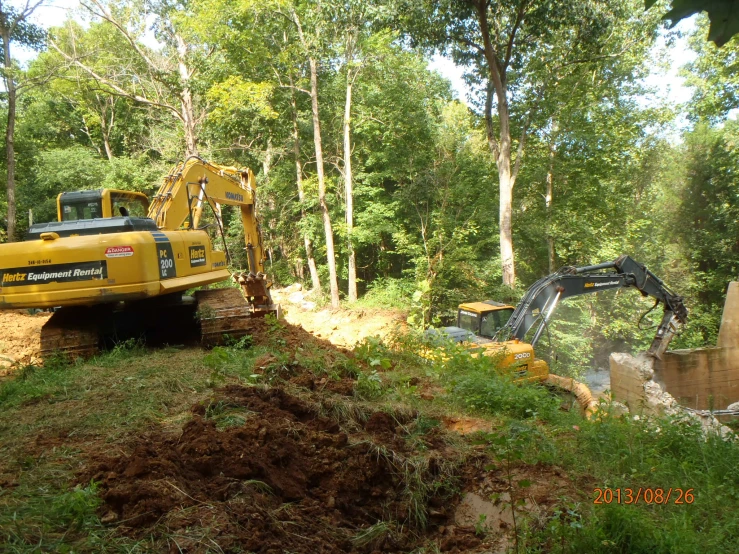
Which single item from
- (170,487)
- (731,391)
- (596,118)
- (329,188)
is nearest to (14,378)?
(170,487)

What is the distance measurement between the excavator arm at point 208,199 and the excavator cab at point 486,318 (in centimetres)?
423

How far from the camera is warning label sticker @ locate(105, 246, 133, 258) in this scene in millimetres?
6430

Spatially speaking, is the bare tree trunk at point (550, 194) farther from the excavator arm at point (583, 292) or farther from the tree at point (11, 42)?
the tree at point (11, 42)

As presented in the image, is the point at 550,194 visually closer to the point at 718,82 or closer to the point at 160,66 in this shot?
the point at 718,82

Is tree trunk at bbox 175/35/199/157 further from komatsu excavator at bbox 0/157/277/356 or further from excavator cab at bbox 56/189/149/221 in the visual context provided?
excavator cab at bbox 56/189/149/221

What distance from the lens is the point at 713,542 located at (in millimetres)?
2902

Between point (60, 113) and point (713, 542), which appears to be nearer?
point (713, 542)

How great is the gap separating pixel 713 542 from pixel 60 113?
1401 inches

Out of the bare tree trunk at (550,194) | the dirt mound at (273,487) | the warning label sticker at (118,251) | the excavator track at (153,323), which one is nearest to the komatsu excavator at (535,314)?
the excavator track at (153,323)

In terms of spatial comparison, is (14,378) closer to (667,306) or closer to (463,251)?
(667,306)
